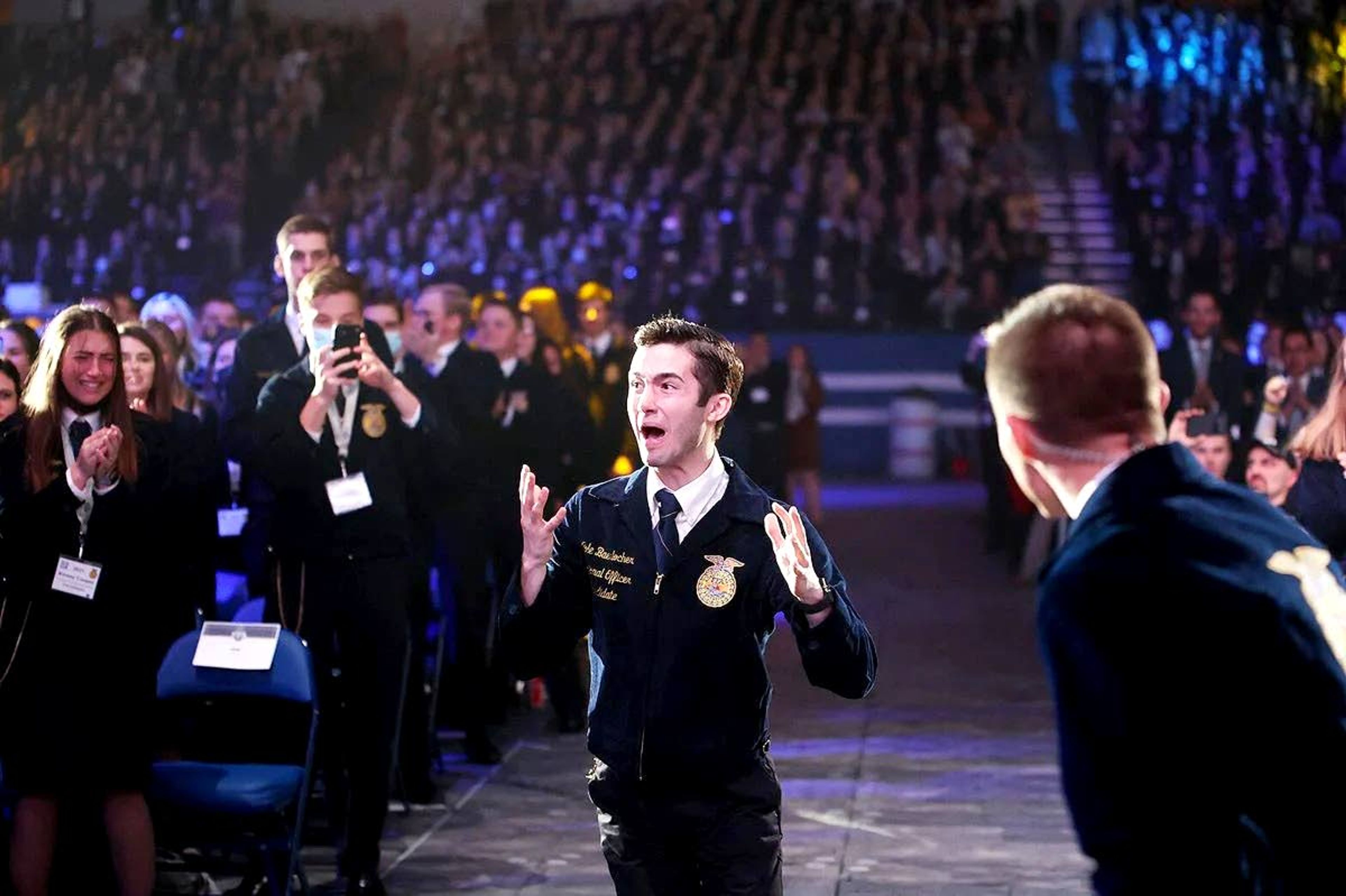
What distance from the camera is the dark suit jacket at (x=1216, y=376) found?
39.6ft

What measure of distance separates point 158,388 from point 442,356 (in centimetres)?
319

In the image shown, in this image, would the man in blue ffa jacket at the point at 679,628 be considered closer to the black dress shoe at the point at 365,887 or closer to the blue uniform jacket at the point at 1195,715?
the blue uniform jacket at the point at 1195,715

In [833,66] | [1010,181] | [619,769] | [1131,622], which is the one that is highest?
[833,66]

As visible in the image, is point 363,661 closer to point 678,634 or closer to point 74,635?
point 74,635

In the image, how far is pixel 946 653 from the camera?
12023 mm

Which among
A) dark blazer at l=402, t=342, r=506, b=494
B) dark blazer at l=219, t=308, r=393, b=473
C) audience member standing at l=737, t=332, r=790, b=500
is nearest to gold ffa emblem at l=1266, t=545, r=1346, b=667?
dark blazer at l=219, t=308, r=393, b=473

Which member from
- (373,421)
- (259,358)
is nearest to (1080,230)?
(259,358)

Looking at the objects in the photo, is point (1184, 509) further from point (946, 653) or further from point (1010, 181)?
point (1010, 181)

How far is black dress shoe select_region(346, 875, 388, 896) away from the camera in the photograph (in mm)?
6609

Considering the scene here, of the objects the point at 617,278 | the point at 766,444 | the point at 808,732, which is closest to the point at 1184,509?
the point at 808,732

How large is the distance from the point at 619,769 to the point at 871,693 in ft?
22.4

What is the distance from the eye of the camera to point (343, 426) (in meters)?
6.80

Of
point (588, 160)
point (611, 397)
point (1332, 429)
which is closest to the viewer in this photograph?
point (1332, 429)

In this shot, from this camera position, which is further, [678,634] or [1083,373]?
[678,634]
